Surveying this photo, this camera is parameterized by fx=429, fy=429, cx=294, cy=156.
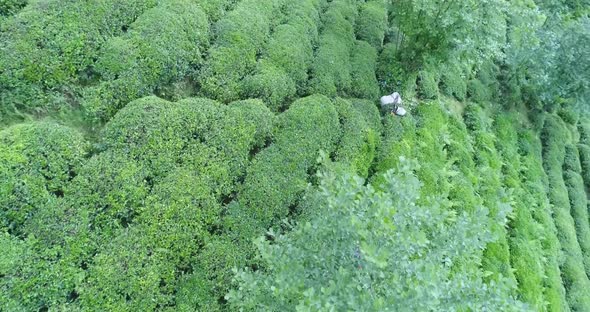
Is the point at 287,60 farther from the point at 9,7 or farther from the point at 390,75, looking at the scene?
the point at 9,7

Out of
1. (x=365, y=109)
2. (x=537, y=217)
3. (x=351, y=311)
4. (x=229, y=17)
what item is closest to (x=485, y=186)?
(x=537, y=217)

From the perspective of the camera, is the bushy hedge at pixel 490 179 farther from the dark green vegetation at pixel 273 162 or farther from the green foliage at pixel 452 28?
the green foliage at pixel 452 28

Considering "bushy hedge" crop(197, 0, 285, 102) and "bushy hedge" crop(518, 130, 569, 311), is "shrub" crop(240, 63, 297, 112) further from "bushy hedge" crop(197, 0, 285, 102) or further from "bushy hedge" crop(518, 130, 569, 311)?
"bushy hedge" crop(518, 130, 569, 311)

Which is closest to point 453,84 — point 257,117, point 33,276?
point 257,117

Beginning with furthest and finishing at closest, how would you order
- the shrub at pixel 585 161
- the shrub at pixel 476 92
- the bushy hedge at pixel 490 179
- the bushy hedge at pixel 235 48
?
1. the shrub at pixel 585 161
2. the shrub at pixel 476 92
3. the bushy hedge at pixel 490 179
4. the bushy hedge at pixel 235 48

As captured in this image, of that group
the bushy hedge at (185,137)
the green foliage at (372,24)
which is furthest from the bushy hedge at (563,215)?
the bushy hedge at (185,137)

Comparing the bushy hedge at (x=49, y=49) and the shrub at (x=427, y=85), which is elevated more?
the bushy hedge at (x=49, y=49)

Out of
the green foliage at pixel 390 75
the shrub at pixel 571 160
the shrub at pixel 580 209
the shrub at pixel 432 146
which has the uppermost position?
the green foliage at pixel 390 75
